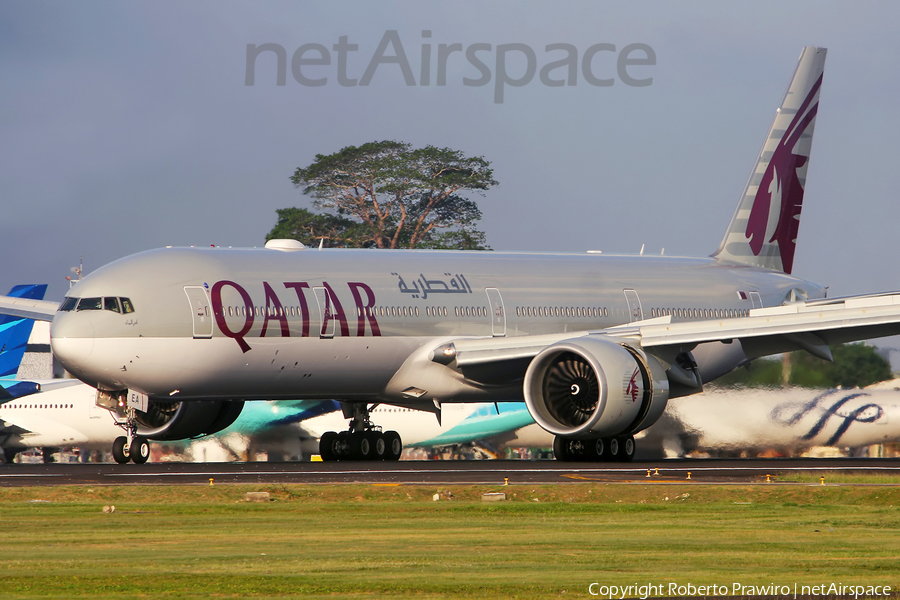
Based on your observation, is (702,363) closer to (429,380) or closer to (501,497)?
(429,380)

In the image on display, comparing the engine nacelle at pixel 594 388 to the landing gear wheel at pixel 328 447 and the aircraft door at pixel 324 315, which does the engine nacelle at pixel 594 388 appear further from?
the landing gear wheel at pixel 328 447

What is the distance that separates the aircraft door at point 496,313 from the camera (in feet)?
102

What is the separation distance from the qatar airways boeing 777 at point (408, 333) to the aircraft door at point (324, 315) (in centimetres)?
4

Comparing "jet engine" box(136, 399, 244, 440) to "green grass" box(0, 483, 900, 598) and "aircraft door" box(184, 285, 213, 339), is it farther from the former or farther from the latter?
"green grass" box(0, 483, 900, 598)

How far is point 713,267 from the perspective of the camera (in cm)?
3625

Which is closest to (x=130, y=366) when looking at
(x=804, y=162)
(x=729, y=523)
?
(x=729, y=523)

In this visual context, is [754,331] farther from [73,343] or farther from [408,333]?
[73,343]

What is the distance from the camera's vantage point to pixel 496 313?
103 ft

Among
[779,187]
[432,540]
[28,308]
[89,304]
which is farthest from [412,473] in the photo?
[779,187]

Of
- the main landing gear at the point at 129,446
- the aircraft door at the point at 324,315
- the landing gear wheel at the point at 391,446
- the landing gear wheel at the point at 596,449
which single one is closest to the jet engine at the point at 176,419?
the main landing gear at the point at 129,446

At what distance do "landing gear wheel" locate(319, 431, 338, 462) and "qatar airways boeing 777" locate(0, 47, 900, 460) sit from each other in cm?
4

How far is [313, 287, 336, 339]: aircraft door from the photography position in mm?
27969

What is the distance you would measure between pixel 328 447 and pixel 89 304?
7749 millimetres

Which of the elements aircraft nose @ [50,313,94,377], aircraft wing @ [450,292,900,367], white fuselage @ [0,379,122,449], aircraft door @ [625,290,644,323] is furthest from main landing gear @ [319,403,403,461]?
white fuselage @ [0,379,122,449]
